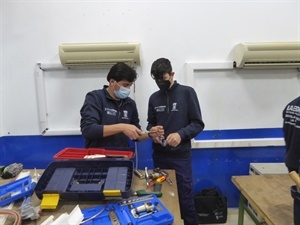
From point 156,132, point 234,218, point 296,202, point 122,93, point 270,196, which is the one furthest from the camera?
point 234,218

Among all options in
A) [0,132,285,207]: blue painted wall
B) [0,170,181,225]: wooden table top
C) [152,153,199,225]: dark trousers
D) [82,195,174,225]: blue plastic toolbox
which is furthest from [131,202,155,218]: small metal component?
[0,132,285,207]: blue painted wall

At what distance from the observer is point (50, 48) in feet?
7.43

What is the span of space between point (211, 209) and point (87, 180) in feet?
4.90

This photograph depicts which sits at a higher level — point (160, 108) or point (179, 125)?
point (160, 108)

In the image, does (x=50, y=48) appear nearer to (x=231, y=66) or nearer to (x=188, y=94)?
(x=188, y=94)

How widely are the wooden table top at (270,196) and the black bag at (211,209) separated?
0.66 m

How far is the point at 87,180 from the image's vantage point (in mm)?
1188

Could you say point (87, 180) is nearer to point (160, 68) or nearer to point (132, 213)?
point (132, 213)

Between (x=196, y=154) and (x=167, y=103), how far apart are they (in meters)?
0.83

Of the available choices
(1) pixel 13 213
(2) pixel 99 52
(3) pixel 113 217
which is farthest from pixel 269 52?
(1) pixel 13 213

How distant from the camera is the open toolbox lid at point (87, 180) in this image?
3.49 feet

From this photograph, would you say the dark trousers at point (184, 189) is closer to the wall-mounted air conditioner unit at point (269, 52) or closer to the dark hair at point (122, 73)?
the dark hair at point (122, 73)

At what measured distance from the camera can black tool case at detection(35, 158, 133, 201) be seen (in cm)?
106

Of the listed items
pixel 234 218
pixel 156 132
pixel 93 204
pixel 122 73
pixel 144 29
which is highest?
pixel 144 29
